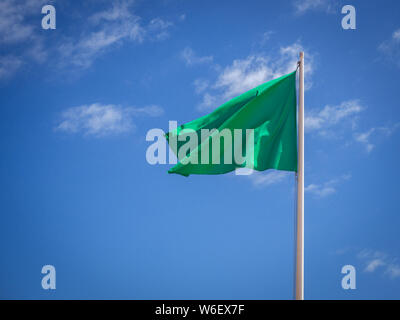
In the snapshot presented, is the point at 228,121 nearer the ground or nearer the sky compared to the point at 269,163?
nearer the sky

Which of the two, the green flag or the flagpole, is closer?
the flagpole

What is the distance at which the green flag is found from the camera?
18.5 metres

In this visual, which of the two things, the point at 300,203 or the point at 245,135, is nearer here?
the point at 300,203

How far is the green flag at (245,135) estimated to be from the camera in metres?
18.5

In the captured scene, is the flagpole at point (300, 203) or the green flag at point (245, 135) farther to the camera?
the green flag at point (245, 135)

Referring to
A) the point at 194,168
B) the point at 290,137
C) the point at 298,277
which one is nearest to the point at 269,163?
the point at 290,137

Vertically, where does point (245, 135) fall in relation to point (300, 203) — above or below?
above

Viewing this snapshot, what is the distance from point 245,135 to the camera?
19125 millimetres
